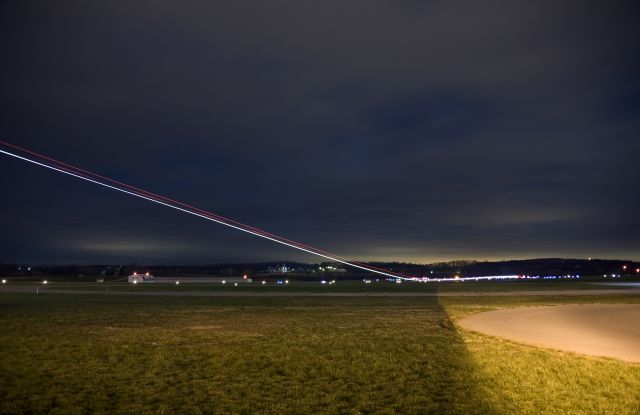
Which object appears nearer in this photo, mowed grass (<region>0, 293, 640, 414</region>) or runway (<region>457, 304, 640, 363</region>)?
mowed grass (<region>0, 293, 640, 414</region>)

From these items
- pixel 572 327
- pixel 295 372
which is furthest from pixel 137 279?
pixel 295 372

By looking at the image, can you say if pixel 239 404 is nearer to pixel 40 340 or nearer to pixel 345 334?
pixel 345 334

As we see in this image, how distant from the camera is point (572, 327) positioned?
829 inches

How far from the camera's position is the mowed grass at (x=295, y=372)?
960 centimetres

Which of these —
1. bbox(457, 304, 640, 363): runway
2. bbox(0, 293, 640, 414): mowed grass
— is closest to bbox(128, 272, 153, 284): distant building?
bbox(0, 293, 640, 414): mowed grass

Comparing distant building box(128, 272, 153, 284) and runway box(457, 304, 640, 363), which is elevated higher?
distant building box(128, 272, 153, 284)

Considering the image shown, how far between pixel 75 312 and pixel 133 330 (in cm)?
960

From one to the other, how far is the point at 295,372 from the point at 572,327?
47.2ft

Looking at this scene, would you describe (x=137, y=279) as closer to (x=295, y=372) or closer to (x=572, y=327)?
(x=572, y=327)

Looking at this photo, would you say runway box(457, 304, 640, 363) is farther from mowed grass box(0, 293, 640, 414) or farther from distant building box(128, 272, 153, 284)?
distant building box(128, 272, 153, 284)

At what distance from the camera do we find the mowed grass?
9.60 meters

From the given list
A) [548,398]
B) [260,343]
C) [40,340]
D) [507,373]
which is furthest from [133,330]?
[548,398]

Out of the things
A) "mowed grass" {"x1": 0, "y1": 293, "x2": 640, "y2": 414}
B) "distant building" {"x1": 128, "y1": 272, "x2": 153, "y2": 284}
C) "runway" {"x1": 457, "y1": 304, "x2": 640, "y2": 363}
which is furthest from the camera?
"distant building" {"x1": 128, "y1": 272, "x2": 153, "y2": 284}

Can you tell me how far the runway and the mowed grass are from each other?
145cm
